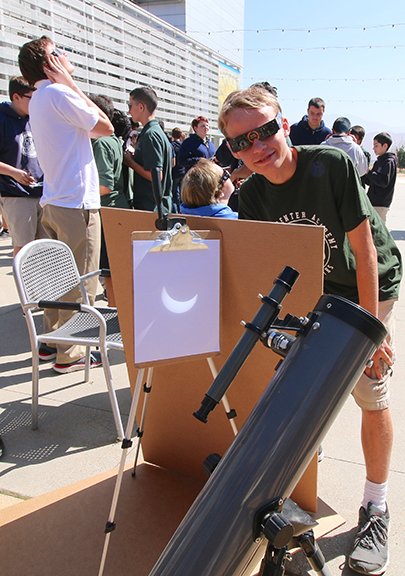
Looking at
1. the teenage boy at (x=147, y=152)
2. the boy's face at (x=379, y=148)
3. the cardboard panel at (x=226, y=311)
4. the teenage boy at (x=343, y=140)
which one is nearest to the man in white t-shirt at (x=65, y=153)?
the teenage boy at (x=147, y=152)

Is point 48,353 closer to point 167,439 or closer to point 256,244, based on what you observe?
point 167,439

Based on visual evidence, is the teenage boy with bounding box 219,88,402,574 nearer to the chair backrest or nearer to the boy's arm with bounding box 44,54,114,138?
the chair backrest

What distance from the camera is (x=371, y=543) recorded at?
1504 mm

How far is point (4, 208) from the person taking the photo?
369 centimetres

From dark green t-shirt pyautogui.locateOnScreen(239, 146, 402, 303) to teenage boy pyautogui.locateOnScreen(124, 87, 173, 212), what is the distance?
84.6 inches

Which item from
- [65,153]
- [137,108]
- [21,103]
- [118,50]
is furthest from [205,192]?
[118,50]

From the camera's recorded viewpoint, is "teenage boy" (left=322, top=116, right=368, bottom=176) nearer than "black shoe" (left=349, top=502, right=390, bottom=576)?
No

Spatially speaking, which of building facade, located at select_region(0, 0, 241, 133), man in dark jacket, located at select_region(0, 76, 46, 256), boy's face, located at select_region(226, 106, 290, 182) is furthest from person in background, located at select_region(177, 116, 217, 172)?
boy's face, located at select_region(226, 106, 290, 182)

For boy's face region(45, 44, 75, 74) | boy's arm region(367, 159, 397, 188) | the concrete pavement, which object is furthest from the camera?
boy's arm region(367, 159, 397, 188)

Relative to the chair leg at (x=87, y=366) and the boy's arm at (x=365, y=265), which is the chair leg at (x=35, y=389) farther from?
the boy's arm at (x=365, y=265)

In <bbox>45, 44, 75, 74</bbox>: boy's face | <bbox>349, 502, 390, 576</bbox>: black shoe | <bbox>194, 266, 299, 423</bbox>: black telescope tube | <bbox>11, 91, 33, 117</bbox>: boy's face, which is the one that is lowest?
A: <bbox>349, 502, 390, 576</bbox>: black shoe

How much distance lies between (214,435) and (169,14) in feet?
62.5

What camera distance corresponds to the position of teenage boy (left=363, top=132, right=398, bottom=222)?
602 centimetres

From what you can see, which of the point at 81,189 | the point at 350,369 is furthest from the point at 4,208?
the point at 350,369
